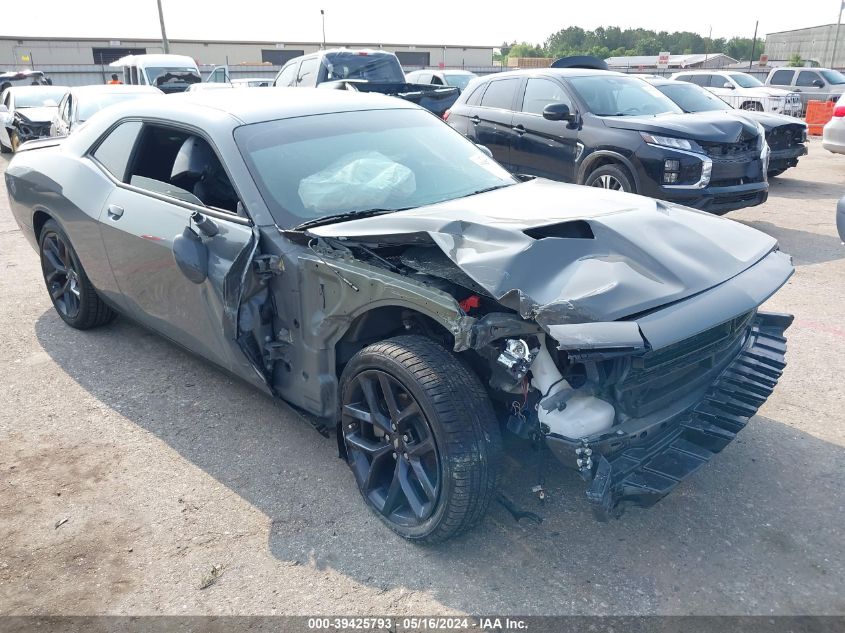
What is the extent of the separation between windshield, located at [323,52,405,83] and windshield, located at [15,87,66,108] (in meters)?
6.01

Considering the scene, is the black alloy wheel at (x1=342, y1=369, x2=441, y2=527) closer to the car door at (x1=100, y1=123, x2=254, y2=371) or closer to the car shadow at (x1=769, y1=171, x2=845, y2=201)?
the car door at (x1=100, y1=123, x2=254, y2=371)

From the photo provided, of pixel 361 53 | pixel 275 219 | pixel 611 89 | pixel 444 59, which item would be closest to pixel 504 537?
pixel 275 219

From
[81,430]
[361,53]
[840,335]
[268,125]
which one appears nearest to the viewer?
[268,125]

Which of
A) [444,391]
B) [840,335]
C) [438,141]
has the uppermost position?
[438,141]

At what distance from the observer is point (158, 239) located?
3.66 meters

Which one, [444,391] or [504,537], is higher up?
[444,391]

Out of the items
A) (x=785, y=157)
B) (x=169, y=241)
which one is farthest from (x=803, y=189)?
(x=169, y=241)

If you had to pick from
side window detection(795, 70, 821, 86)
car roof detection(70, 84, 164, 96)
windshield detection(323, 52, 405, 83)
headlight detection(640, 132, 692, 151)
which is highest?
windshield detection(323, 52, 405, 83)

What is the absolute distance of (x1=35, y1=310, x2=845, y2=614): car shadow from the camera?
2.57 m

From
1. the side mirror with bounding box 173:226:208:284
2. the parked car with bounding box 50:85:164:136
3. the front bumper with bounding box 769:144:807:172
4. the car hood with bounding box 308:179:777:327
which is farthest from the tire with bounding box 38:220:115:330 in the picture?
the front bumper with bounding box 769:144:807:172

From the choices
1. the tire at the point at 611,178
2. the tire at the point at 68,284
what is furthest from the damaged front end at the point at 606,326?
the tire at the point at 611,178

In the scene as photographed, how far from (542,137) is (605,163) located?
0.85 m

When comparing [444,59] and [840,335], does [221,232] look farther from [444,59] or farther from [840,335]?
[444,59]

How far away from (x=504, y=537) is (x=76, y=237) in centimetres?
332
